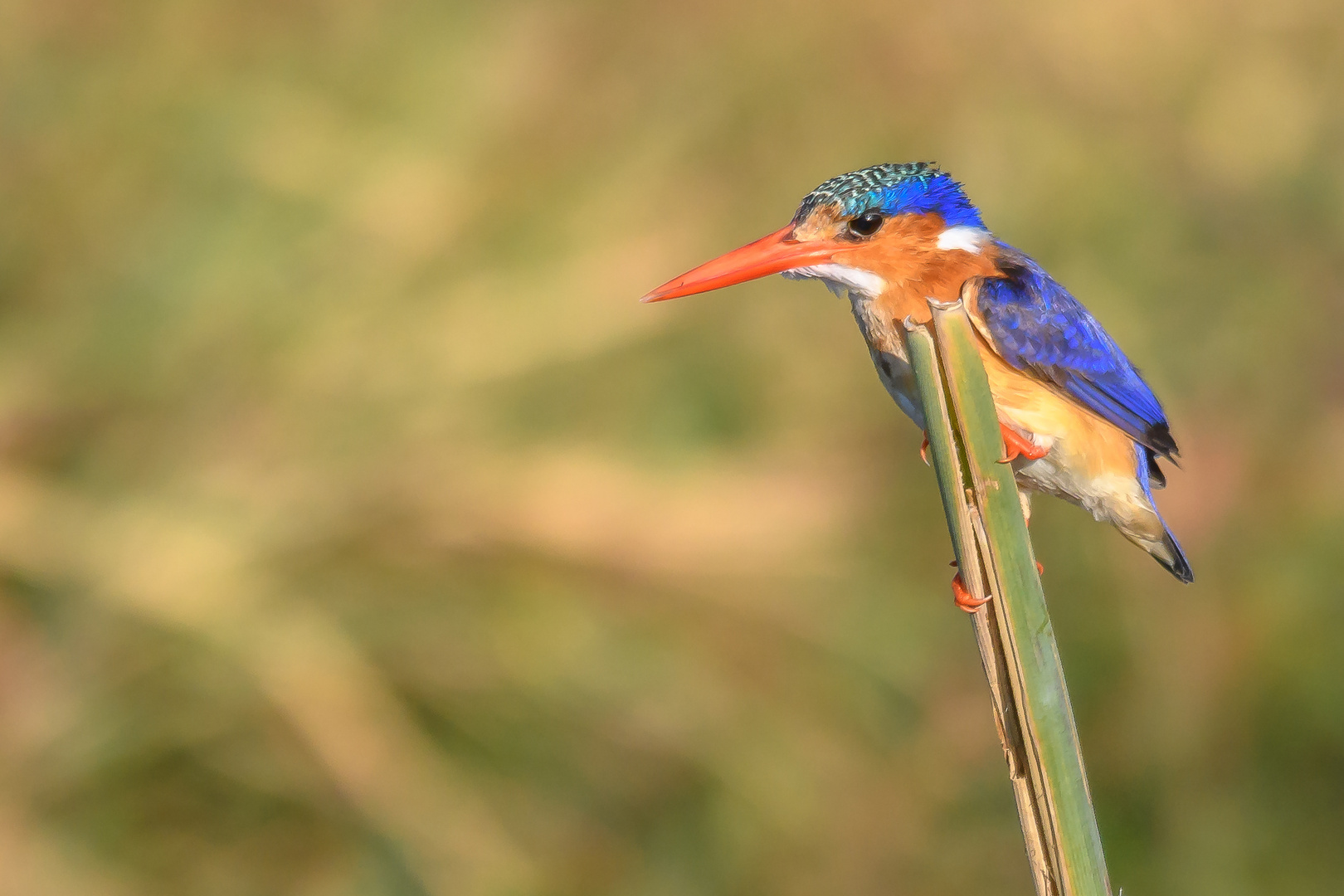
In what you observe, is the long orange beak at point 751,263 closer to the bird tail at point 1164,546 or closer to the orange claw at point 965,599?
the orange claw at point 965,599

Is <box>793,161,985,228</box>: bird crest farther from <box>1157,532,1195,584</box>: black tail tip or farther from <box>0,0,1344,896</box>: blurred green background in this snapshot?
<box>0,0,1344,896</box>: blurred green background

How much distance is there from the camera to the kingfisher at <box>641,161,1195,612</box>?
1617 mm

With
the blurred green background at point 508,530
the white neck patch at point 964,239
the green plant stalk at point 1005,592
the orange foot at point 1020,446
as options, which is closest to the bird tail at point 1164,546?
the orange foot at point 1020,446

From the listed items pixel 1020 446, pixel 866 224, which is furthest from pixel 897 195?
pixel 1020 446

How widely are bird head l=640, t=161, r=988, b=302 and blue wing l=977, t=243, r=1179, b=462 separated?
10cm

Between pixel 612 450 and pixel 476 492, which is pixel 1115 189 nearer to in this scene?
pixel 612 450

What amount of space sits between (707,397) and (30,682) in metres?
1.75

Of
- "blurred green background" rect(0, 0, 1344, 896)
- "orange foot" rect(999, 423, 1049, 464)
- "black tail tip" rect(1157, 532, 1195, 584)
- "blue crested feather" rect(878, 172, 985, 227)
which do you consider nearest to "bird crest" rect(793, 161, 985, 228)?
"blue crested feather" rect(878, 172, 985, 227)

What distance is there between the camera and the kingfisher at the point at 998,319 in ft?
5.31

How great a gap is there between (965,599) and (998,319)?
47cm

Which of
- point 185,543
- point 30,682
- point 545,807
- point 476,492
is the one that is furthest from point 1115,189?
point 30,682

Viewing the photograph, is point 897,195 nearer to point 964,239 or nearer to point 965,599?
point 964,239

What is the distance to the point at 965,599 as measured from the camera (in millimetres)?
1294

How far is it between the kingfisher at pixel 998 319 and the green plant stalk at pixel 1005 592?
50 cm
